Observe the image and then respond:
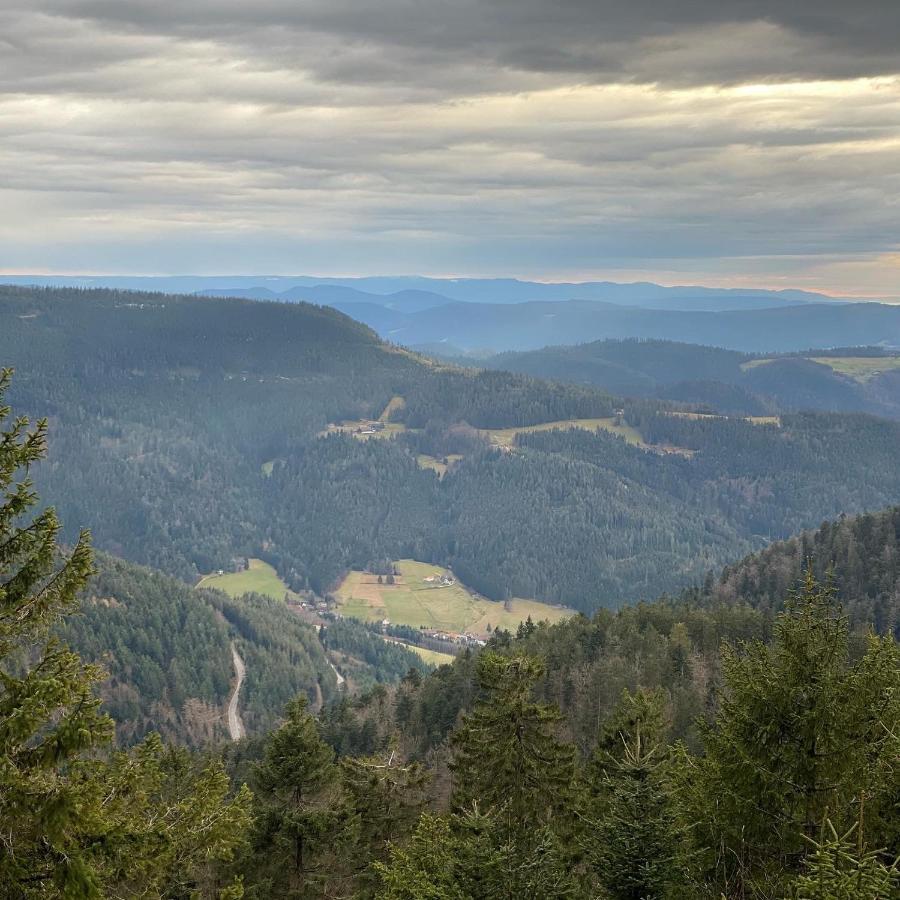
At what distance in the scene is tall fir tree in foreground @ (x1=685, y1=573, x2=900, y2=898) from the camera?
17.4 m

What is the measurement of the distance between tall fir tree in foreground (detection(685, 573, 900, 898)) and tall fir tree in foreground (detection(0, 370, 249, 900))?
1107 cm

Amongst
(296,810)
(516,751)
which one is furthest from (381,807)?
(516,751)

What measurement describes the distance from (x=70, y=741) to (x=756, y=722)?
41.9 feet

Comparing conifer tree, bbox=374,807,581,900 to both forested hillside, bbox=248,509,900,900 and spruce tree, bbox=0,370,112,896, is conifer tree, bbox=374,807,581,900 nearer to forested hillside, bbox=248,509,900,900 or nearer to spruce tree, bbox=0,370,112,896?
forested hillside, bbox=248,509,900,900

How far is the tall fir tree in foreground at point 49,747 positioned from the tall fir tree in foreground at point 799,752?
36.3 feet

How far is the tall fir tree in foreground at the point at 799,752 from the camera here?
1744cm

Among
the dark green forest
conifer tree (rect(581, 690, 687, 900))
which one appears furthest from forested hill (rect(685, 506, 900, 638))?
conifer tree (rect(581, 690, 687, 900))

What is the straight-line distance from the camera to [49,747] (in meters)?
13.7

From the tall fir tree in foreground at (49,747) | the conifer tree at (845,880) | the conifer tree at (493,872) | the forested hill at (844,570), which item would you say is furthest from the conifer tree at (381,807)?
the forested hill at (844,570)

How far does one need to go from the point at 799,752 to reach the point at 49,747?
13657mm

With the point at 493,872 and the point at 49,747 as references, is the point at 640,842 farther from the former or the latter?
the point at 49,747

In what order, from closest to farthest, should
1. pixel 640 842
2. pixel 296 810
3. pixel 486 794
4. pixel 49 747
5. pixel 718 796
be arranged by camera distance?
pixel 49 747 < pixel 640 842 < pixel 718 796 < pixel 486 794 < pixel 296 810

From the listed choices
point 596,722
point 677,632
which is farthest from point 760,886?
point 677,632

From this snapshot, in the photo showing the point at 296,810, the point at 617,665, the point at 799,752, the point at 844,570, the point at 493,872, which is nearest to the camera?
the point at 493,872
